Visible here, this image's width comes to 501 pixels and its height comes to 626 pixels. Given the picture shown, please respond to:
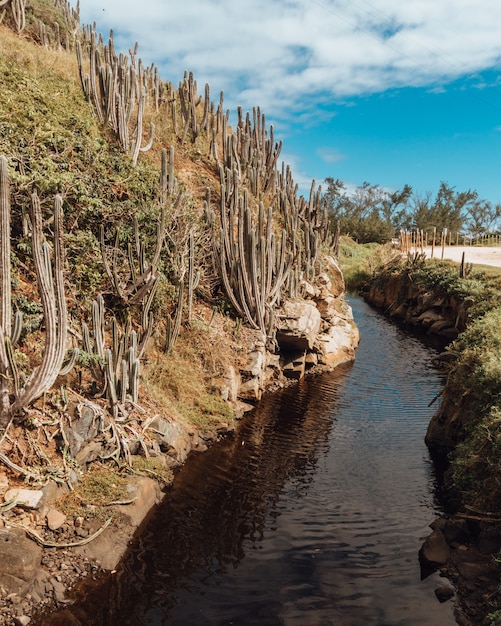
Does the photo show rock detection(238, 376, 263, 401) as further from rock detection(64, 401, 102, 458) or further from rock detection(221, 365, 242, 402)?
rock detection(64, 401, 102, 458)

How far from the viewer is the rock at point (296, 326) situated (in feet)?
42.0

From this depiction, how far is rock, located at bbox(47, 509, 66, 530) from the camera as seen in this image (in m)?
5.38

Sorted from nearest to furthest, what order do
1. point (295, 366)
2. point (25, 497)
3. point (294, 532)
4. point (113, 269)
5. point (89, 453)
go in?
point (25, 497) → point (294, 532) → point (89, 453) → point (113, 269) → point (295, 366)

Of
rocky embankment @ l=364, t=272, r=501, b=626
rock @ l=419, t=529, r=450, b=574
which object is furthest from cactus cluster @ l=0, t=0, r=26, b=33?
rock @ l=419, t=529, r=450, b=574

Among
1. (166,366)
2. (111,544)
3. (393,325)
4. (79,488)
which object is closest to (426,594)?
(111,544)

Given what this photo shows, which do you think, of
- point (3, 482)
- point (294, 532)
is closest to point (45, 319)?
point (3, 482)

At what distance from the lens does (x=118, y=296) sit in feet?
30.7

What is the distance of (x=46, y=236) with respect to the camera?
9070 mm

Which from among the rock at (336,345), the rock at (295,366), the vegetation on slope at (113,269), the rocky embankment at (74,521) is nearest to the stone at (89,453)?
the rocky embankment at (74,521)

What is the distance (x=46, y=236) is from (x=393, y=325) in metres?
16.9

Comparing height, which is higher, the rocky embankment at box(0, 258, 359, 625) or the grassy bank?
the grassy bank

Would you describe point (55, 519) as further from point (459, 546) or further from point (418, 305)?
point (418, 305)

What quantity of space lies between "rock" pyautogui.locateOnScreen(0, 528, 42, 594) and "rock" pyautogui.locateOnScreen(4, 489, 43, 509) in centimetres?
30

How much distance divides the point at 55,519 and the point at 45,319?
2.38m
